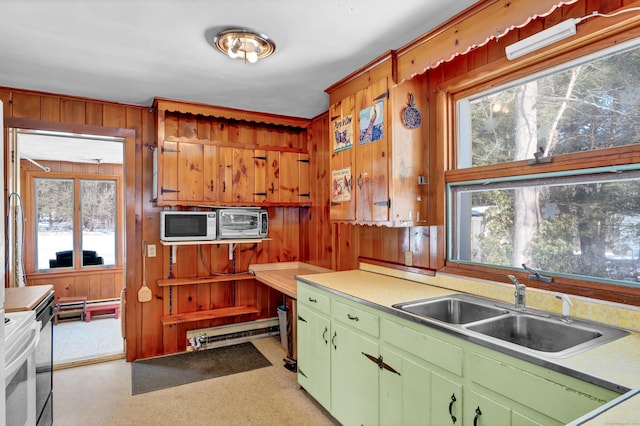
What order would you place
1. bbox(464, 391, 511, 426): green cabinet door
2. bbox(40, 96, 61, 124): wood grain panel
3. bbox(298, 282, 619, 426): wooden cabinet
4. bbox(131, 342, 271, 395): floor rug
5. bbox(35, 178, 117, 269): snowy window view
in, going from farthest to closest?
bbox(35, 178, 117, 269): snowy window view, bbox(40, 96, 61, 124): wood grain panel, bbox(131, 342, 271, 395): floor rug, bbox(464, 391, 511, 426): green cabinet door, bbox(298, 282, 619, 426): wooden cabinet

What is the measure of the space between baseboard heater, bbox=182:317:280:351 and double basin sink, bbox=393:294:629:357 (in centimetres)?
240

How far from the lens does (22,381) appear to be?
5.89 feet

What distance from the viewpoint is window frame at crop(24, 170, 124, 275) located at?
5293mm

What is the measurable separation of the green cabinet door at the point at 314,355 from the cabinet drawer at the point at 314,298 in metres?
0.05

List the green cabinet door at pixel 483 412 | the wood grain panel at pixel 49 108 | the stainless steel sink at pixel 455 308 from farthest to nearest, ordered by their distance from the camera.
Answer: the wood grain panel at pixel 49 108 → the stainless steel sink at pixel 455 308 → the green cabinet door at pixel 483 412

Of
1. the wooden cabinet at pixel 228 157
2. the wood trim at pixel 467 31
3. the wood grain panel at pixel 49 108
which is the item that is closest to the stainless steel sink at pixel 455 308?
the wood trim at pixel 467 31

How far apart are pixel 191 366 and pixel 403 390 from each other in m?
2.26

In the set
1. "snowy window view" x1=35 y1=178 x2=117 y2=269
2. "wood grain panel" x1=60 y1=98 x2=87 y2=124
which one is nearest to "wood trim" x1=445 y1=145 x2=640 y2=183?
"wood grain panel" x1=60 y1=98 x2=87 y2=124

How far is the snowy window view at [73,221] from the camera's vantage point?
544 centimetres

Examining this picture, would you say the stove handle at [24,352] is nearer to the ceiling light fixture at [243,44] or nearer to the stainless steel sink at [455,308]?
the stainless steel sink at [455,308]

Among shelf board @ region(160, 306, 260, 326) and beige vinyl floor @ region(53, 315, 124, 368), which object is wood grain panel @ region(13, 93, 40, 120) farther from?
beige vinyl floor @ region(53, 315, 124, 368)

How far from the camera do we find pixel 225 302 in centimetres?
392

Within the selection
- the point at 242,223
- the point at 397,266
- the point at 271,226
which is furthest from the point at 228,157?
the point at 397,266

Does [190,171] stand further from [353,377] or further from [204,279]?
[353,377]
